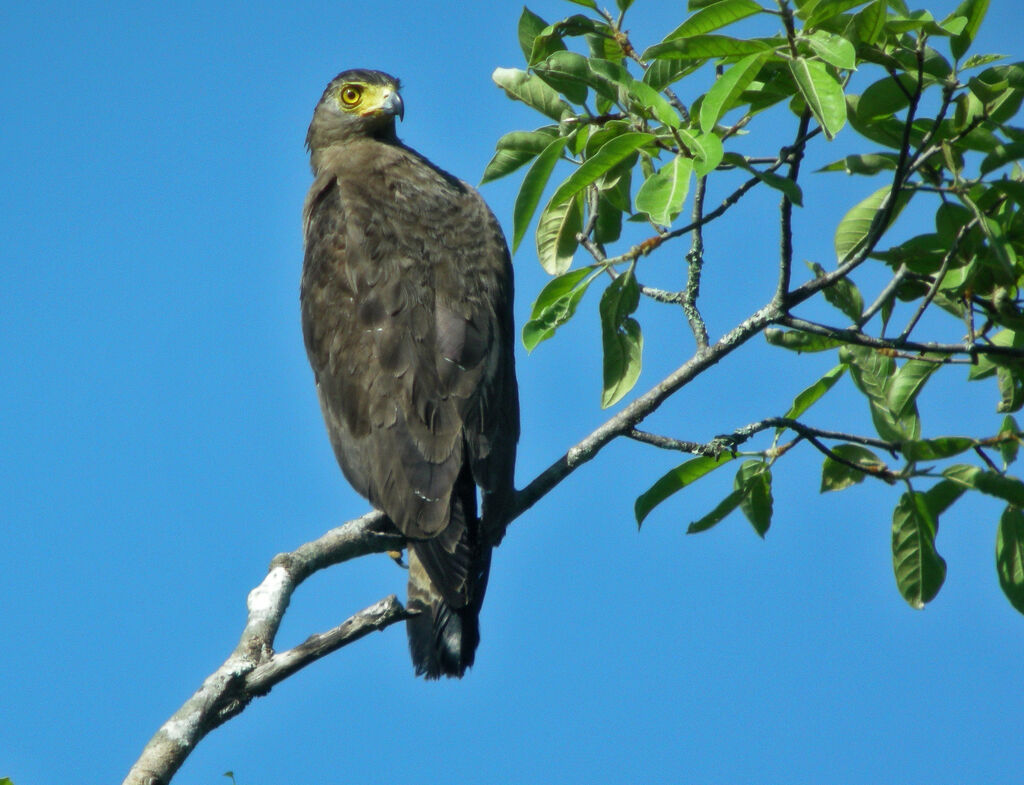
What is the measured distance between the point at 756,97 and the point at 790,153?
0.25 m

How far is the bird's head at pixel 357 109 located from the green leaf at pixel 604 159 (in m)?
2.90

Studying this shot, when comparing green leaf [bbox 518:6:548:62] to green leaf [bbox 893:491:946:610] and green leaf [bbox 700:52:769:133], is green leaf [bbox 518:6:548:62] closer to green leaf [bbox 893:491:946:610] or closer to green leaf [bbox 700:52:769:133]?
green leaf [bbox 700:52:769:133]

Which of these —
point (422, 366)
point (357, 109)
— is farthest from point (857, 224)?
point (357, 109)

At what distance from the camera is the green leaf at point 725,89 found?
221 centimetres

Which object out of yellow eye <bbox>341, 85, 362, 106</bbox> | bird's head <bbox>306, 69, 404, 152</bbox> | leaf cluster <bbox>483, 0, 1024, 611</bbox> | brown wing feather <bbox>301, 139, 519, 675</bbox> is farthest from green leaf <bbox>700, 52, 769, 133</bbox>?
yellow eye <bbox>341, 85, 362, 106</bbox>

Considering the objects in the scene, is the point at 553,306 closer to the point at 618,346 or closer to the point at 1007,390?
the point at 618,346

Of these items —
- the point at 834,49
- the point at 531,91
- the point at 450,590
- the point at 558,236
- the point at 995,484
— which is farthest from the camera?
the point at 450,590

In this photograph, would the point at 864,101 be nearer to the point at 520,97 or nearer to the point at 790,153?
the point at 790,153

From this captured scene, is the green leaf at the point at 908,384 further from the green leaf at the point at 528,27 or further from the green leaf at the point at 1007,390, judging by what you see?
the green leaf at the point at 528,27

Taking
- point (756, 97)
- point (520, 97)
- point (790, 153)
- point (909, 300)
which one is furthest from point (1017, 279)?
point (520, 97)

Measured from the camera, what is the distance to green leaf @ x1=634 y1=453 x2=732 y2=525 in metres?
2.92

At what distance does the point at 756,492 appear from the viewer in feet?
9.74

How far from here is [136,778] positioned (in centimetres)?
227

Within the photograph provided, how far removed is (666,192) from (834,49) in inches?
17.6
